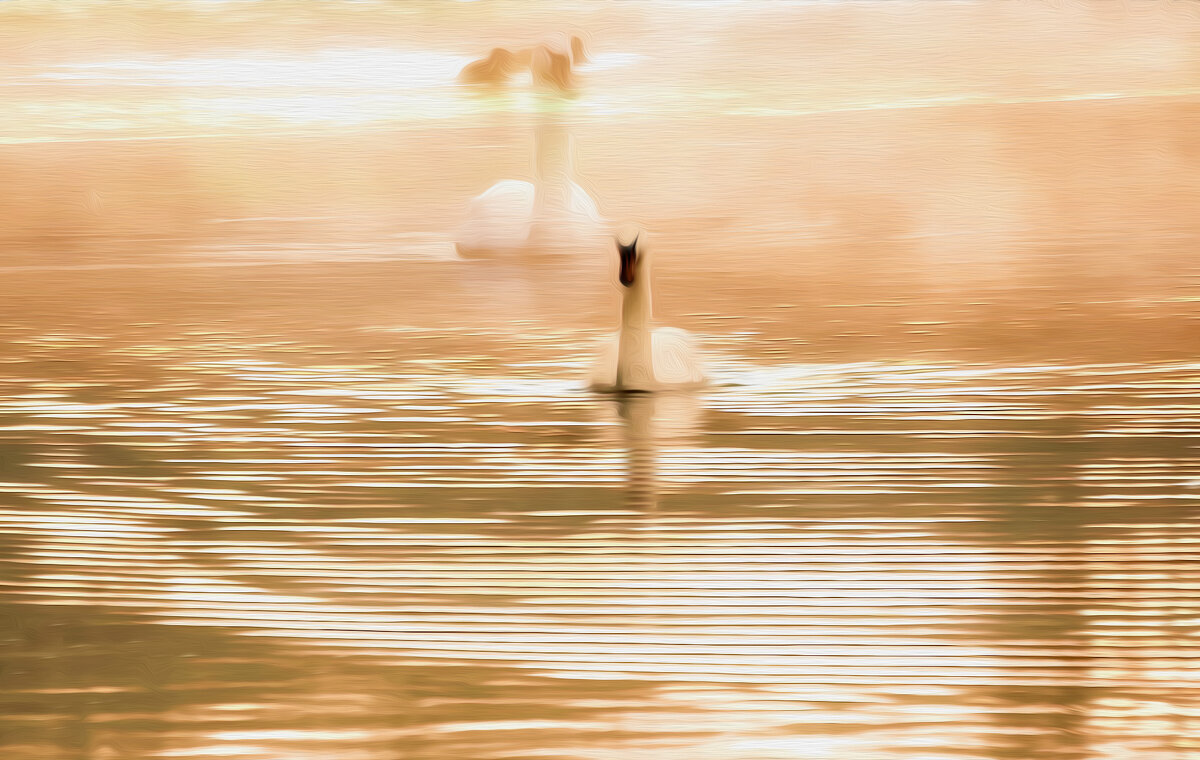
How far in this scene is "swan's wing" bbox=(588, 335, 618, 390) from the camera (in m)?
4.27

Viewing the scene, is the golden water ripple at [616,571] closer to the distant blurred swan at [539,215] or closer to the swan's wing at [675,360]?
the swan's wing at [675,360]

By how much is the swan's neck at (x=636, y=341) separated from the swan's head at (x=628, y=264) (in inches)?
0.8

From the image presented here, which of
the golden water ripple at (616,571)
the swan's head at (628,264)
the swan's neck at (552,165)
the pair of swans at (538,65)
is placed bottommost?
the golden water ripple at (616,571)

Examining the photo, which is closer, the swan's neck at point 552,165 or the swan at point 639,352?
the swan at point 639,352

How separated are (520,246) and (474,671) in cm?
499

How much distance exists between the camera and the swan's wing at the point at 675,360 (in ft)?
13.9

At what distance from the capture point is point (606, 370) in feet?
14.0

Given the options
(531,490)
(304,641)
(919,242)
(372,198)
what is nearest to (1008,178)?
(919,242)

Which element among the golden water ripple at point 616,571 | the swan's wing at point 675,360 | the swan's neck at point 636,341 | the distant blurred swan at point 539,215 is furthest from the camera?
the distant blurred swan at point 539,215

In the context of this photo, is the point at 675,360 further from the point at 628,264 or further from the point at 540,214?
the point at 540,214

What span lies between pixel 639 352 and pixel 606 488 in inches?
36.5

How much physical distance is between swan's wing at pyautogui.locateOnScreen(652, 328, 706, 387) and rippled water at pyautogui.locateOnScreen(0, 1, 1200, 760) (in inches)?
2.9

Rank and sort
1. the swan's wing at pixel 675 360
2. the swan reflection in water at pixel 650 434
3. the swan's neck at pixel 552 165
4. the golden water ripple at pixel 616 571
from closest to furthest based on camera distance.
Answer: the golden water ripple at pixel 616 571 → the swan reflection in water at pixel 650 434 → the swan's wing at pixel 675 360 → the swan's neck at pixel 552 165

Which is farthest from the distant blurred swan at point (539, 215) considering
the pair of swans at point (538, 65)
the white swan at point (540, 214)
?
the pair of swans at point (538, 65)
